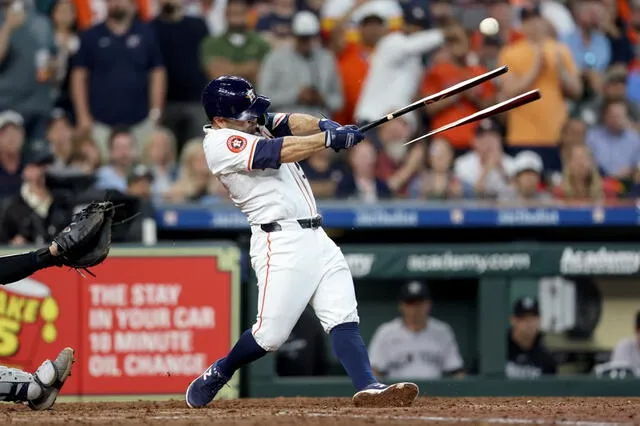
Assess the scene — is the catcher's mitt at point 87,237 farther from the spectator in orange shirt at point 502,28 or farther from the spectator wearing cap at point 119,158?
the spectator in orange shirt at point 502,28

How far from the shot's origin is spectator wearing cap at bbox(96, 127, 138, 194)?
10.7 meters

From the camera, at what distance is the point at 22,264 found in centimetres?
664

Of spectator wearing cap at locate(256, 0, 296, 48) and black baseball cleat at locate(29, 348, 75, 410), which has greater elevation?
spectator wearing cap at locate(256, 0, 296, 48)

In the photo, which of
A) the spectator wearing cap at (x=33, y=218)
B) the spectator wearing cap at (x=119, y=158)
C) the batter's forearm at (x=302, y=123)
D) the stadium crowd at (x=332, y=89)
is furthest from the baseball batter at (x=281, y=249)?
the spectator wearing cap at (x=119, y=158)

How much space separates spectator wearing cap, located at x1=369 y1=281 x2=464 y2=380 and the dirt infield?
66.7 inches

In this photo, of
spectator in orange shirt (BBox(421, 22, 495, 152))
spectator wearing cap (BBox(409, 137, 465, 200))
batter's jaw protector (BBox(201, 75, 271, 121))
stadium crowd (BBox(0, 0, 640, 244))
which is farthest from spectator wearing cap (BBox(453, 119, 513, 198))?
batter's jaw protector (BBox(201, 75, 271, 121))

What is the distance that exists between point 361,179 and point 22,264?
443 centimetres

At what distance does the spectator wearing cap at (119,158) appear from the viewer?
1073 cm

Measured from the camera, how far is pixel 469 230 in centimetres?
994

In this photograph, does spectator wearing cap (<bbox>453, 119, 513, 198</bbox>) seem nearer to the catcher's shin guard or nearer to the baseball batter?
Result: the baseball batter

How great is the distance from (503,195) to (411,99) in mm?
1385

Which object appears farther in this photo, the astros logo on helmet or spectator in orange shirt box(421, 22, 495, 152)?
spectator in orange shirt box(421, 22, 495, 152)

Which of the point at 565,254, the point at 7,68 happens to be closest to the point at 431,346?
the point at 565,254

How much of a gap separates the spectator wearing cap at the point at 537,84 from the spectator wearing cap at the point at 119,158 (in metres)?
3.09
